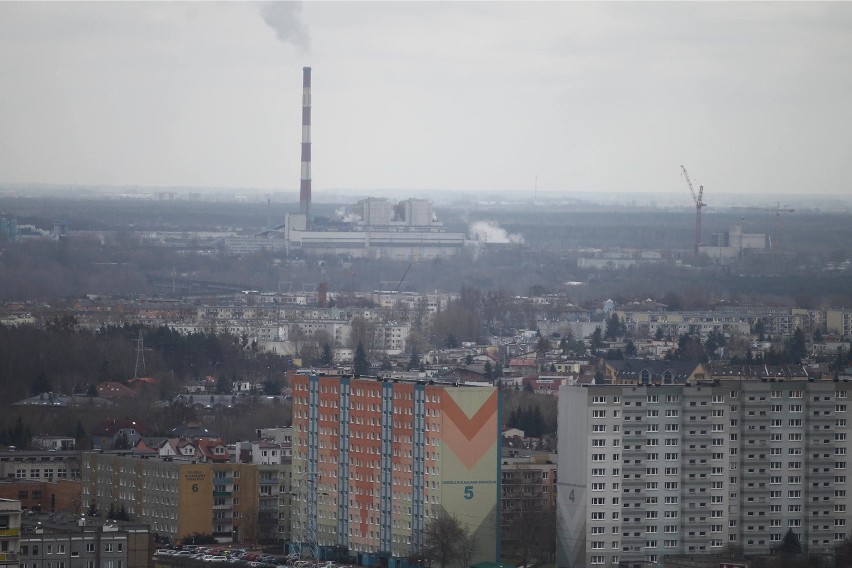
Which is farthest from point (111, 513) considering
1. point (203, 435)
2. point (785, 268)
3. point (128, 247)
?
point (128, 247)

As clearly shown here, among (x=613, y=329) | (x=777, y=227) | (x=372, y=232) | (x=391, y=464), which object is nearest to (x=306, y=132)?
(x=372, y=232)

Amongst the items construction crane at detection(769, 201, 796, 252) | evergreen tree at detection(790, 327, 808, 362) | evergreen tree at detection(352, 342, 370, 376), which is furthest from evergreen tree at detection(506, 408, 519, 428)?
construction crane at detection(769, 201, 796, 252)

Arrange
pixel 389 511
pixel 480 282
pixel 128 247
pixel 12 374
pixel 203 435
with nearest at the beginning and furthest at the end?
pixel 389 511 → pixel 203 435 → pixel 12 374 → pixel 480 282 → pixel 128 247

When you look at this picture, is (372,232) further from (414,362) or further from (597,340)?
(414,362)

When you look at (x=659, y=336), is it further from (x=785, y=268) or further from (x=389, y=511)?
(x=389, y=511)

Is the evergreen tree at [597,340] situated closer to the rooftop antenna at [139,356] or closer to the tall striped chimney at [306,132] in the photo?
the rooftop antenna at [139,356]

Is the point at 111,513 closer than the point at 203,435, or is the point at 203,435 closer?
the point at 111,513
